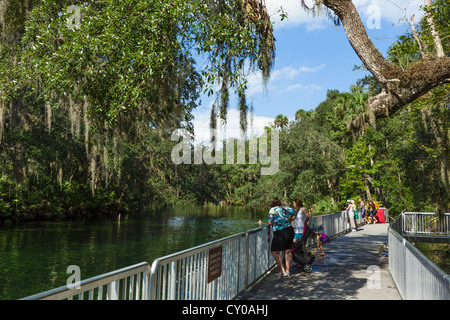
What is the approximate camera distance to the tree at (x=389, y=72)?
28.1ft

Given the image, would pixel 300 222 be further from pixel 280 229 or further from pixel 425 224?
pixel 425 224

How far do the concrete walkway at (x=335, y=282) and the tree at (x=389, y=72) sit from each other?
3553 millimetres

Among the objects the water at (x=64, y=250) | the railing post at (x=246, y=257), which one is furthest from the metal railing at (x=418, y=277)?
the water at (x=64, y=250)

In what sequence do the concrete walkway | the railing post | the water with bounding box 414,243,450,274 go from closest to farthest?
the concrete walkway → the railing post → the water with bounding box 414,243,450,274

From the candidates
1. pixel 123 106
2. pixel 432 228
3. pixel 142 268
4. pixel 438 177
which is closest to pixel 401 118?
pixel 438 177

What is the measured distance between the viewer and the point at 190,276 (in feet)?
17.0

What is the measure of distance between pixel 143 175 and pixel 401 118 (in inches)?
954

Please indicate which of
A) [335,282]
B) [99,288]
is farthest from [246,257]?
[99,288]

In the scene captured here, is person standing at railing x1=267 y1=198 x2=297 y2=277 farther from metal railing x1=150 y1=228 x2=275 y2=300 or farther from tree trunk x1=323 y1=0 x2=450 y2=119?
tree trunk x1=323 y1=0 x2=450 y2=119

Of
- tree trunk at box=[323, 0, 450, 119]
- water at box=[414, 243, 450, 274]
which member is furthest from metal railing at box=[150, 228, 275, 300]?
water at box=[414, 243, 450, 274]

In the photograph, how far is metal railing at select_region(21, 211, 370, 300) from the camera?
3.38m

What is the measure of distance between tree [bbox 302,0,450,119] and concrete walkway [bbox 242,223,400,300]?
355 centimetres

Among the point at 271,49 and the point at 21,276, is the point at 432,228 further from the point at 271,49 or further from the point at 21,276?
the point at 21,276
